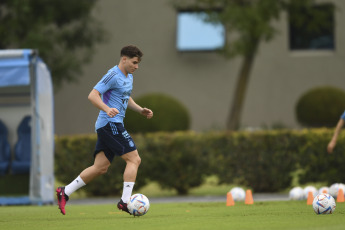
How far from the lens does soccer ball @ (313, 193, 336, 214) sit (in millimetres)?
8445

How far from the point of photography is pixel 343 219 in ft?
25.9

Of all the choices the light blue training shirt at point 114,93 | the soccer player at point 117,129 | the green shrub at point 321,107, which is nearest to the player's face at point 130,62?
the soccer player at point 117,129

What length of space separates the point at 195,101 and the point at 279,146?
1417cm

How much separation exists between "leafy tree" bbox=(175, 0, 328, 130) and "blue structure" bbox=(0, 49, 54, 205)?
33.9 feet

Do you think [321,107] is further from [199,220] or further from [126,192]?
[199,220]

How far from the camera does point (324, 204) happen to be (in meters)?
8.45

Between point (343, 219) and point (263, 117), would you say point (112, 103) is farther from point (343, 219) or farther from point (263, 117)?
point (263, 117)

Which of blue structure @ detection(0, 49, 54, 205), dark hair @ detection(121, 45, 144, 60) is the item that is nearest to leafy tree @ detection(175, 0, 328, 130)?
blue structure @ detection(0, 49, 54, 205)

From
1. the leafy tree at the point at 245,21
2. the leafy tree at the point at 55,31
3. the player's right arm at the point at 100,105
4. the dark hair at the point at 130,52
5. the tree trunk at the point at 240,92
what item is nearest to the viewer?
the player's right arm at the point at 100,105

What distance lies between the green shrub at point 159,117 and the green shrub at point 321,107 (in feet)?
15.4

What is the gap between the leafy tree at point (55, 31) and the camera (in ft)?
85.9

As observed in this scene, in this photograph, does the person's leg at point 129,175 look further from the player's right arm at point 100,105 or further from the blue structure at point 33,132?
the blue structure at point 33,132

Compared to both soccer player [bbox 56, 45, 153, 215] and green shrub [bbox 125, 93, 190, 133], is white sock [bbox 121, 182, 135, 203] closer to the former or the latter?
soccer player [bbox 56, 45, 153, 215]

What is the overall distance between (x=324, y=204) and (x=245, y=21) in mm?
15379
